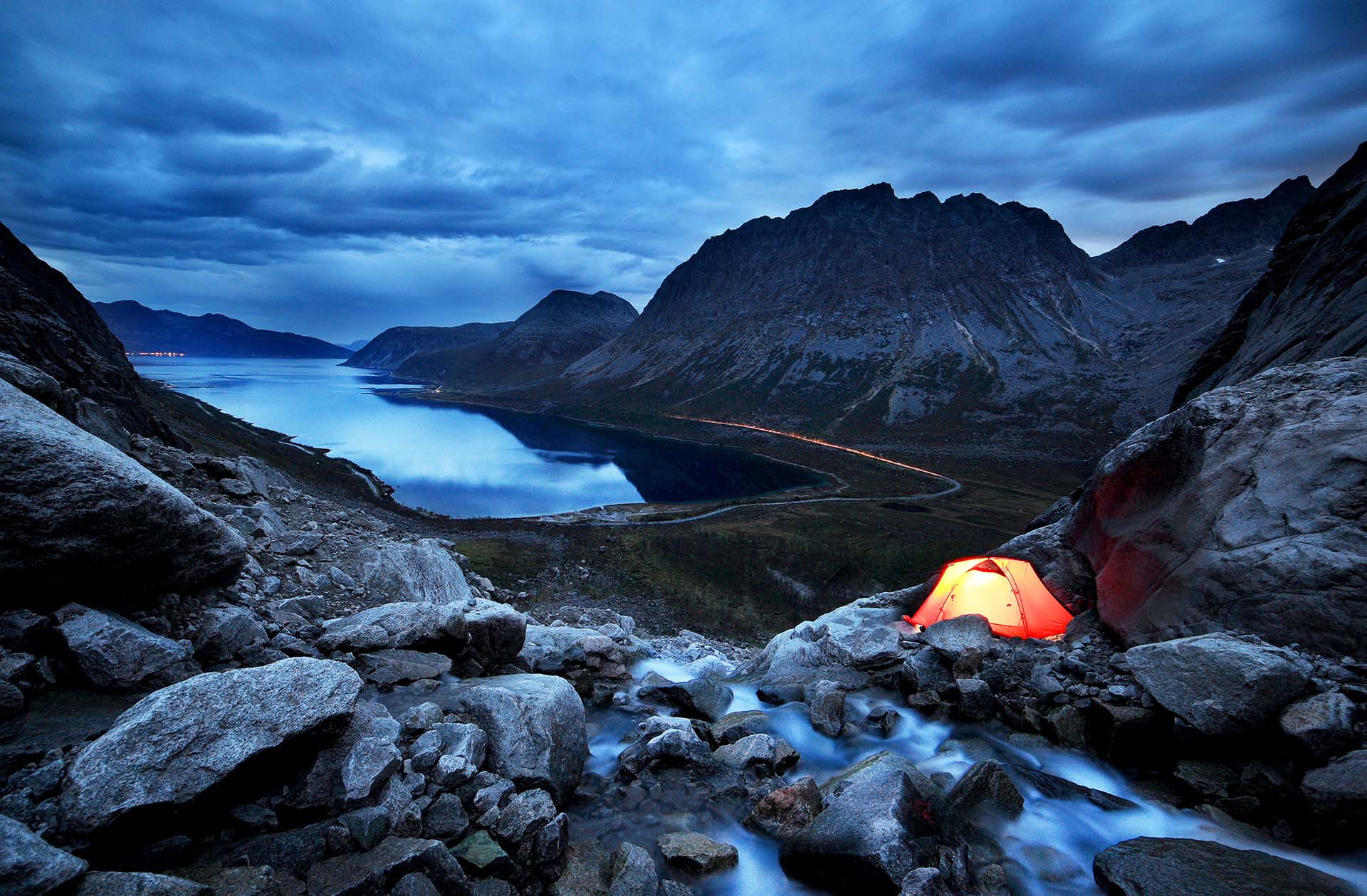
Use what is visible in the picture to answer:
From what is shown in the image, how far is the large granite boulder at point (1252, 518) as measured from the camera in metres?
8.55

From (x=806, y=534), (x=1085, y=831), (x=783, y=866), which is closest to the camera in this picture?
(x=783, y=866)

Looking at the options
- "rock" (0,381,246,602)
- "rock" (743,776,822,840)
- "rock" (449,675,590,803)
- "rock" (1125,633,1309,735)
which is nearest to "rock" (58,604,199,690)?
"rock" (0,381,246,602)

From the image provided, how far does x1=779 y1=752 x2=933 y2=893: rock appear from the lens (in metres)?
7.08

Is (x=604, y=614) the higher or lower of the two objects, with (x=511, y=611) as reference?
lower

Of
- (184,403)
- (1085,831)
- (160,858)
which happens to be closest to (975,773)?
(1085,831)

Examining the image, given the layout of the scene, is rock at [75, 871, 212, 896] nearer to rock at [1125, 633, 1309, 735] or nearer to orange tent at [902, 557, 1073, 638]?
rock at [1125, 633, 1309, 735]

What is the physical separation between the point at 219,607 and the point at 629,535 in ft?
144

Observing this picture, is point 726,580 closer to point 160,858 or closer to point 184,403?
point 160,858

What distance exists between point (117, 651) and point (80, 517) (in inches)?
63.5

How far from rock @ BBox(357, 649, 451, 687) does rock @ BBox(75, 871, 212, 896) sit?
437cm

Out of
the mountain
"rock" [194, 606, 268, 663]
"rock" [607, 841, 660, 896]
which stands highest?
the mountain

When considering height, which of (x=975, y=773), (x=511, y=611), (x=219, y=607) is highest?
(x=219, y=607)

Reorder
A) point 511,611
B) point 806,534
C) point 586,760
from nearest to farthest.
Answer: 1. point 586,760
2. point 511,611
3. point 806,534

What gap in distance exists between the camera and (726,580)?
137 ft
